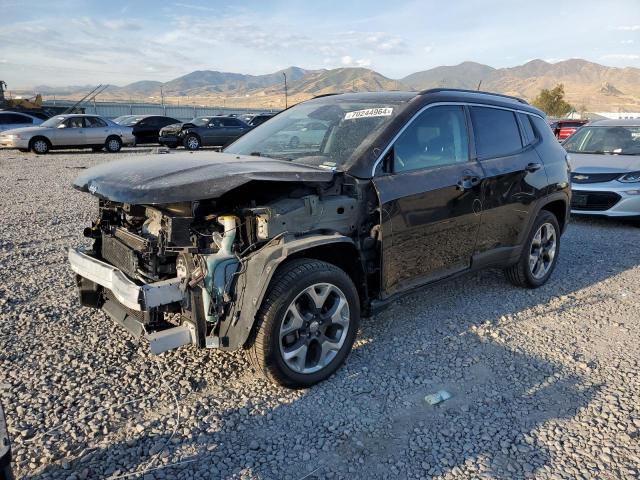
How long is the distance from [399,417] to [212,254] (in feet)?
4.95

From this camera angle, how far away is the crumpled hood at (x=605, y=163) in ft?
27.0

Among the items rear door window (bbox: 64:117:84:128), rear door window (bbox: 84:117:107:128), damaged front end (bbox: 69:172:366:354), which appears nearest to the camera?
damaged front end (bbox: 69:172:366:354)

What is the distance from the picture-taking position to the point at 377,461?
105 inches

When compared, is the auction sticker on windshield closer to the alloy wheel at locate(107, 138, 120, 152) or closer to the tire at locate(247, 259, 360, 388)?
the tire at locate(247, 259, 360, 388)

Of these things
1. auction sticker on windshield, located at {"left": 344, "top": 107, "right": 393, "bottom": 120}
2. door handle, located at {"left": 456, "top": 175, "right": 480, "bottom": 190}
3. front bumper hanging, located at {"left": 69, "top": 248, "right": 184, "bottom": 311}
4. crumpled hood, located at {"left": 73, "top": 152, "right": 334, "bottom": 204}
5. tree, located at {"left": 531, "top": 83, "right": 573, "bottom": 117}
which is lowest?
front bumper hanging, located at {"left": 69, "top": 248, "right": 184, "bottom": 311}

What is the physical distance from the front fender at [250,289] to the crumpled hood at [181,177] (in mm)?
431

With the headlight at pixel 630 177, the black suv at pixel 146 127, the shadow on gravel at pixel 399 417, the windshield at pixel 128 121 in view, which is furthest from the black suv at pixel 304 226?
the windshield at pixel 128 121

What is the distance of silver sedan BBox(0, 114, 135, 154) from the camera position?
730 inches

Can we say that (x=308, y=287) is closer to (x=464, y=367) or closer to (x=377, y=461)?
(x=377, y=461)

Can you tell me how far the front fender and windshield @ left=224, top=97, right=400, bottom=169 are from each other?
88cm

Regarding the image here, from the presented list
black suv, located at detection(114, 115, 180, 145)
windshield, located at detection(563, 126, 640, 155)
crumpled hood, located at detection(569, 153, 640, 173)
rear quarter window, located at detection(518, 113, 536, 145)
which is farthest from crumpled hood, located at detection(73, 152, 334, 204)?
black suv, located at detection(114, 115, 180, 145)

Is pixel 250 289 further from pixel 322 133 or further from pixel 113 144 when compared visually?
pixel 113 144

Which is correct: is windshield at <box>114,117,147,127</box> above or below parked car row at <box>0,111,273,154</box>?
above

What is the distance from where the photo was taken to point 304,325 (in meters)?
3.25
